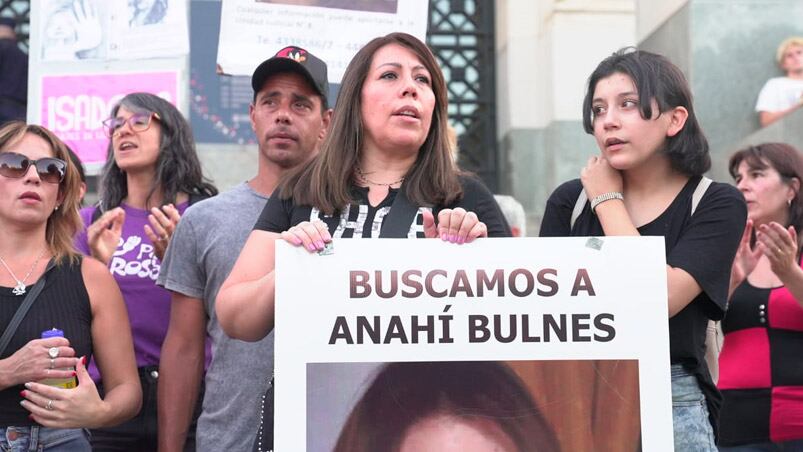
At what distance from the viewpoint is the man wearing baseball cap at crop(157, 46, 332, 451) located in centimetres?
404

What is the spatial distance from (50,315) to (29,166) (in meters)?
0.56

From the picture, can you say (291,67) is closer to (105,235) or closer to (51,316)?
(105,235)

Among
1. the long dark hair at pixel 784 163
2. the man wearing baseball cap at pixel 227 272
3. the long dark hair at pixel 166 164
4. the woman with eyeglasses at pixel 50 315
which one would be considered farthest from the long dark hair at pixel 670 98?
the long dark hair at pixel 166 164

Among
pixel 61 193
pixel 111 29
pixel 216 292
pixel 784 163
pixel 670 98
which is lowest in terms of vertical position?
pixel 216 292

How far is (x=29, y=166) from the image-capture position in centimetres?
409

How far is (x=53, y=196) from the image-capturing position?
4.14 meters

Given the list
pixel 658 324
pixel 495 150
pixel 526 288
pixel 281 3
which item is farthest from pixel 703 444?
pixel 495 150

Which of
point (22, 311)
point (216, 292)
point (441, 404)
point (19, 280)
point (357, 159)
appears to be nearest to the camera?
point (441, 404)

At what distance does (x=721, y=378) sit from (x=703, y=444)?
1655mm

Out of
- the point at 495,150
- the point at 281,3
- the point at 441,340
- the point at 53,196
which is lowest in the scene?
the point at 441,340

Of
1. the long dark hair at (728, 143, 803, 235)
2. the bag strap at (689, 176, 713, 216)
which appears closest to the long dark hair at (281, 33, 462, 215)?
the bag strap at (689, 176, 713, 216)

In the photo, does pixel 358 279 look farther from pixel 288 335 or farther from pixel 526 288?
pixel 526 288

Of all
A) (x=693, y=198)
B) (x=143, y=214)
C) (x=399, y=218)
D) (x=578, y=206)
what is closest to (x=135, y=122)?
(x=143, y=214)

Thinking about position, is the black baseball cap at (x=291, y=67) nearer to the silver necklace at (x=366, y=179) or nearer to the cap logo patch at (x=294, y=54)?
the cap logo patch at (x=294, y=54)
